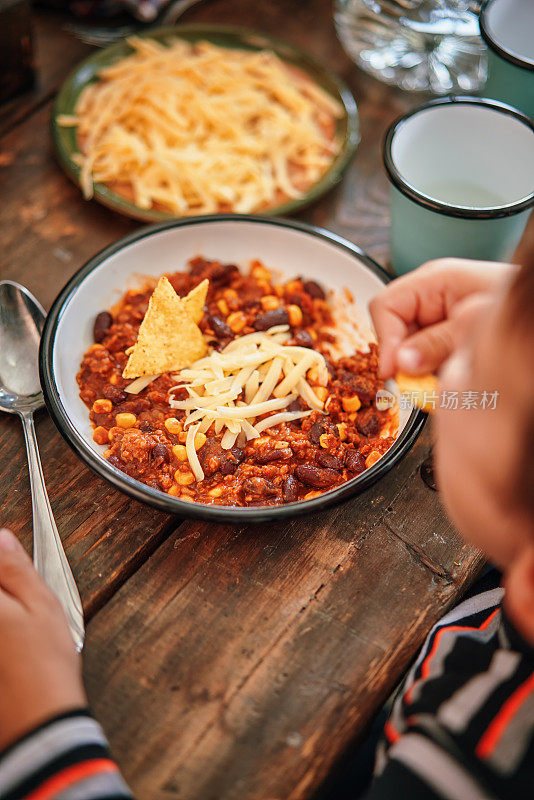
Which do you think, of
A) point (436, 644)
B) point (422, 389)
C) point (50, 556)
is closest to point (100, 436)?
point (50, 556)

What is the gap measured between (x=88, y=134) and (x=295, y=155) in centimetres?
65

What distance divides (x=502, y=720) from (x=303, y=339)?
96 centimetres

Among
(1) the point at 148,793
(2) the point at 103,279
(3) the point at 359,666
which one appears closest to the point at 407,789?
(3) the point at 359,666

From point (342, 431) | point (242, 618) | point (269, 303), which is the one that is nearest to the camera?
point (242, 618)

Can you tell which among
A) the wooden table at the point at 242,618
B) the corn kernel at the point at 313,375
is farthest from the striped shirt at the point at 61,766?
the corn kernel at the point at 313,375

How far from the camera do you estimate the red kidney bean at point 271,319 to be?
180 centimetres

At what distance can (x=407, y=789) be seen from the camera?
3.73 ft

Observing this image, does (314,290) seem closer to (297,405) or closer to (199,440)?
(297,405)

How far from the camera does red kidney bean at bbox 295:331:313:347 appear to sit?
1.78 m

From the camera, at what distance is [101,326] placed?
1.76 meters

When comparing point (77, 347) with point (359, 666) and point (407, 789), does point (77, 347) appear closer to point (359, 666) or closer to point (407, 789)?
point (359, 666)

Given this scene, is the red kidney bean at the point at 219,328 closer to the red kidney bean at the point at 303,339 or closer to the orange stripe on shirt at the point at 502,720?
the red kidney bean at the point at 303,339

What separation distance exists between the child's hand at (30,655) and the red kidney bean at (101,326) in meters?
0.61

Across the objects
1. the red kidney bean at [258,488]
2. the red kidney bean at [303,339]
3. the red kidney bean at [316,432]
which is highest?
the red kidney bean at [303,339]
